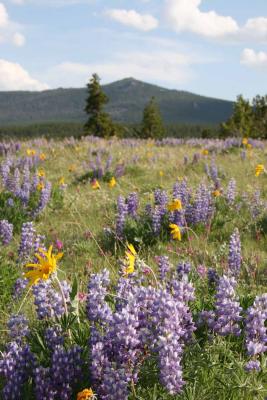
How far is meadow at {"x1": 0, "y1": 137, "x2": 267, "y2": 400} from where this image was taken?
2.92 metres

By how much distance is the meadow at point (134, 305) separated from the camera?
9.57ft

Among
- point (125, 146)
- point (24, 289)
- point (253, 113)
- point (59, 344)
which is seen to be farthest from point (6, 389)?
point (253, 113)

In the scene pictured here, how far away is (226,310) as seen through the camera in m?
3.12

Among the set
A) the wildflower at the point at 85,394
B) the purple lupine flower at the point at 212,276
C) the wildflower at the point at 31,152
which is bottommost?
the wildflower at the point at 85,394

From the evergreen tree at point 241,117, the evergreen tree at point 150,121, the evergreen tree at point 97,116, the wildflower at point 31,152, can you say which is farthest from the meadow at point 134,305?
the evergreen tree at point 150,121

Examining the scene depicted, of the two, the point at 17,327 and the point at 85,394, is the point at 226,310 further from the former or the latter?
the point at 17,327

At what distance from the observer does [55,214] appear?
9352 mm

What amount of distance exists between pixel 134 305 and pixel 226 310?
0.59 m

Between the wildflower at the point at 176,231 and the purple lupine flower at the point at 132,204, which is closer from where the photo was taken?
the wildflower at the point at 176,231

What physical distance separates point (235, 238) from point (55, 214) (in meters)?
4.86

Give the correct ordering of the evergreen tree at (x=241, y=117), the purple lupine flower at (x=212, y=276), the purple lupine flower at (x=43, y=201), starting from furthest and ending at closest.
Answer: the evergreen tree at (x=241, y=117)
the purple lupine flower at (x=43, y=201)
the purple lupine flower at (x=212, y=276)

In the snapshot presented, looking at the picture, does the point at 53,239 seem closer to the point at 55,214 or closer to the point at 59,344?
the point at 55,214

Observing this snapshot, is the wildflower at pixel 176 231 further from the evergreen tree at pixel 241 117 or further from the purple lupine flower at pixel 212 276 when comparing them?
the evergreen tree at pixel 241 117

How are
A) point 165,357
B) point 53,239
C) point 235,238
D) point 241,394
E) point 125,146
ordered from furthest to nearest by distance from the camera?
point 125,146 → point 53,239 → point 235,238 → point 241,394 → point 165,357
